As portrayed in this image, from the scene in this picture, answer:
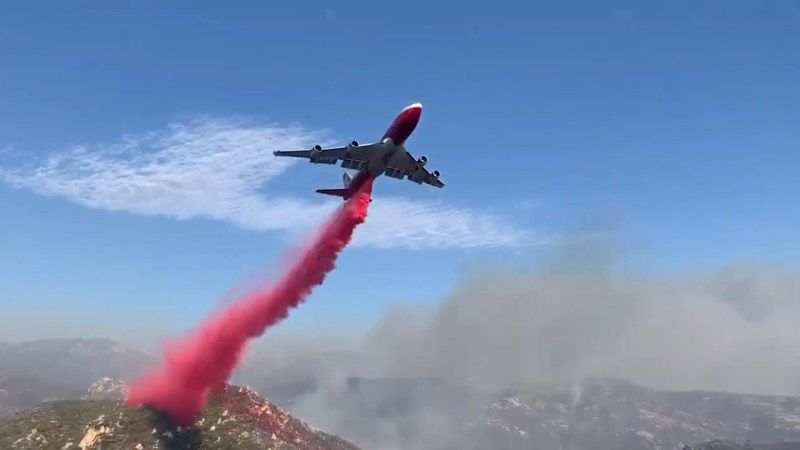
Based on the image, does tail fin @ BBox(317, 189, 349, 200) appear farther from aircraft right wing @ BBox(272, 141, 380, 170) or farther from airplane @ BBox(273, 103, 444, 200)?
aircraft right wing @ BBox(272, 141, 380, 170)

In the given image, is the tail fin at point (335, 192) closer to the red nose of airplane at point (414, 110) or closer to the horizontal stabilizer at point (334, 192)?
the horizontal stabilizer at point (334, 192)

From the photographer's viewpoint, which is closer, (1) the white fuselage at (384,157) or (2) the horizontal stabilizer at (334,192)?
(1) the white fuselage at (384,157)

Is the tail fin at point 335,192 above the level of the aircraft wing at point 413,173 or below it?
below

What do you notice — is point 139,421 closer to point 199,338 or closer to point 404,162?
point 199,338

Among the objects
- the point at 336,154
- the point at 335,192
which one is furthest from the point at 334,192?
the point at 336,154

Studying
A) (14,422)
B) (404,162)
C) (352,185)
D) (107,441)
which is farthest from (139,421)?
(404,162)

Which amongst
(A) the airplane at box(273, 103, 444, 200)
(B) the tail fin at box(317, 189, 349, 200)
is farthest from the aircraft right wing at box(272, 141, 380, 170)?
(B) the tail fin at box(317, 189, 349, 200)

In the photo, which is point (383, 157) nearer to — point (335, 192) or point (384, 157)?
point (384, 157)

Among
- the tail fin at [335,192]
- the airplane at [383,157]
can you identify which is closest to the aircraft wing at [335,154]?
the airplane at [383,157]
